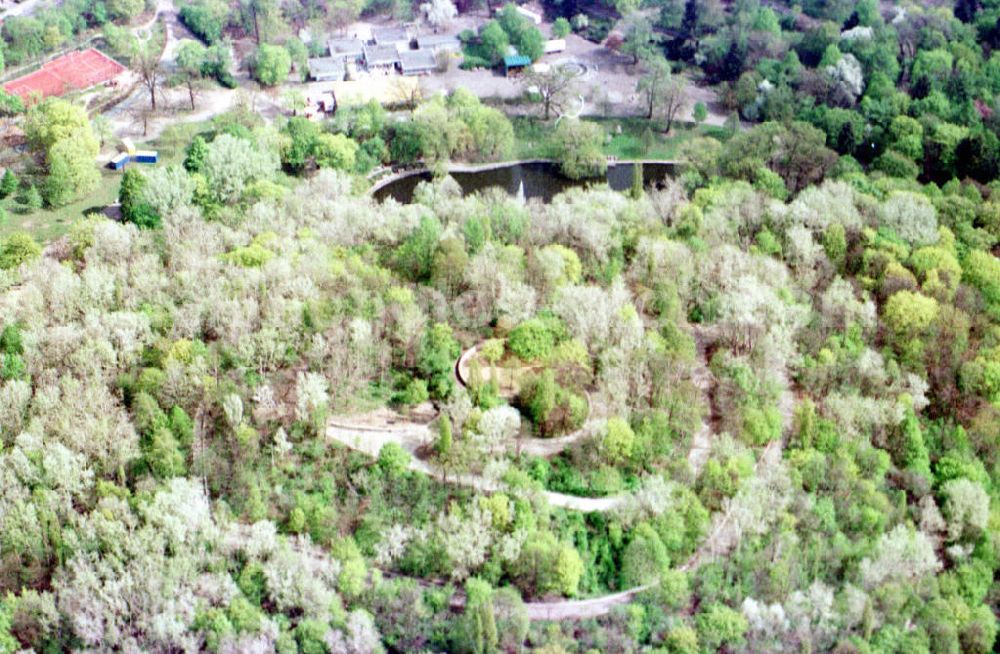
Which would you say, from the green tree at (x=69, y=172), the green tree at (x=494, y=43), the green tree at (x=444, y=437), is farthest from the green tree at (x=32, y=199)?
the green tree at (x=494, y=43)

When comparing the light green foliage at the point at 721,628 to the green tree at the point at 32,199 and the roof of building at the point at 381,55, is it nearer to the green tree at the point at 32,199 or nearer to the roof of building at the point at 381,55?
the green tree at the point at 32,199

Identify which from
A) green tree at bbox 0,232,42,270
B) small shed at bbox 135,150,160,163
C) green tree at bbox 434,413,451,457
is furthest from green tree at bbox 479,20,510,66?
green tree at bbox 434,413,451,457

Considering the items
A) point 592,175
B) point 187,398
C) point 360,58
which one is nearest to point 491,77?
point 360,58

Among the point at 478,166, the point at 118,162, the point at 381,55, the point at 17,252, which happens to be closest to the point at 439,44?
the point at 381,55

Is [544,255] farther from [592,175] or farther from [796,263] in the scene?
[592,175]

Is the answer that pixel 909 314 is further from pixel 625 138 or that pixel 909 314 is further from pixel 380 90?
pixel 380 90

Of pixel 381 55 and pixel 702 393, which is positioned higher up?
pixel 381 55

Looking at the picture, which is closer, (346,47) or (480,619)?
(480,619)
